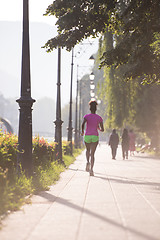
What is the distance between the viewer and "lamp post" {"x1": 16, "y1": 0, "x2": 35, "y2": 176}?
30.6 feet

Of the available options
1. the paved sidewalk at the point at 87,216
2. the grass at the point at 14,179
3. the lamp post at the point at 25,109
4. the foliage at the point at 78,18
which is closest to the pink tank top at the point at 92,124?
the grass at the point at 14,179

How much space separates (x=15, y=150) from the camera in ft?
30.2

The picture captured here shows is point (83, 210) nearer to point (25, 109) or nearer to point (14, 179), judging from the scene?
point (14, 179)

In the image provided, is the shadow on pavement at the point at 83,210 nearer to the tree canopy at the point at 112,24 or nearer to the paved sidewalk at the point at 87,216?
the paved sidewalk at the point at 87,216

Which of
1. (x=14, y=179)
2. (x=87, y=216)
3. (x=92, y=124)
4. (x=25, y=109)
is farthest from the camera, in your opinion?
(x=92, y=124)

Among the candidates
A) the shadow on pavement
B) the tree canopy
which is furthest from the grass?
the tree canopy

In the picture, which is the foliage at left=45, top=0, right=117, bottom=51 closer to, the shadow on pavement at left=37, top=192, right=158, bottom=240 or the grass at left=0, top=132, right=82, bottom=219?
the grass at left=0, top=132, right=82, bottom=219

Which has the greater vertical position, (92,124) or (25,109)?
(25,109)

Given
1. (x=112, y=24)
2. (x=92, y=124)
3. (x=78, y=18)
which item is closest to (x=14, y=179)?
(x=78, y=18)

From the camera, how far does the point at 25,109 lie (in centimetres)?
958

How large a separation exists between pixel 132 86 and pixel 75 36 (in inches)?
425

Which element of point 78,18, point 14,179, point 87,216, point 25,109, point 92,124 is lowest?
point 87,216

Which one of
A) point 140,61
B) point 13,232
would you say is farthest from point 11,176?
point 140,61

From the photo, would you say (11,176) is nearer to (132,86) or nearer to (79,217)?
(79,217)
